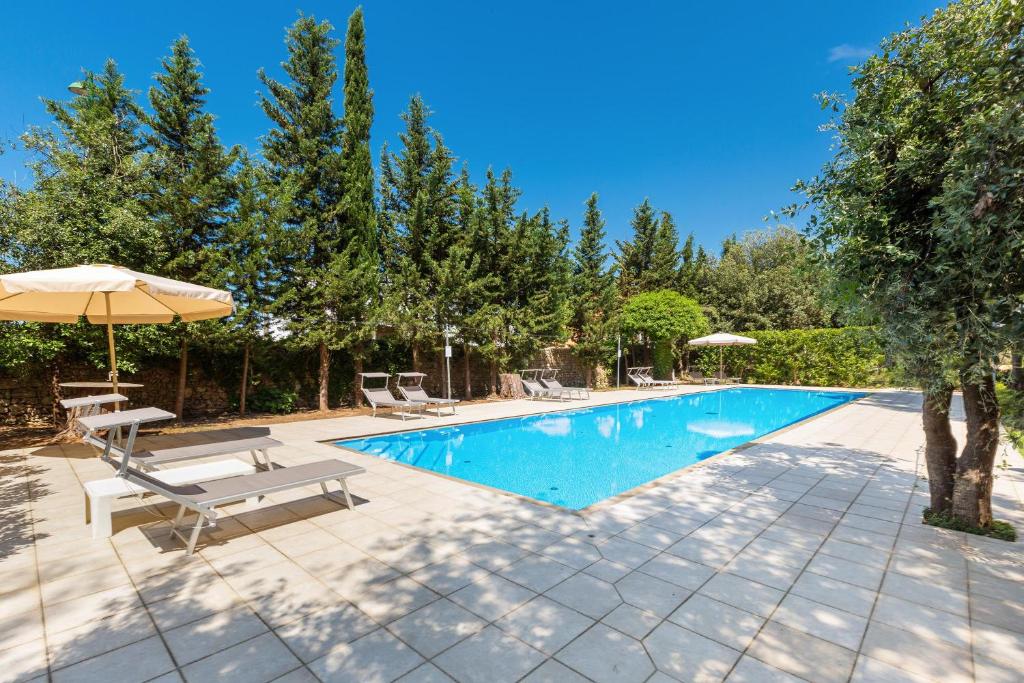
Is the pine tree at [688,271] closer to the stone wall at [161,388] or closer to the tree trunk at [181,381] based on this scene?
the stone wall at [161,388]

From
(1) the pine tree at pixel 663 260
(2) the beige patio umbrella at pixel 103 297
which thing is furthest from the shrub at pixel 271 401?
(1) the pine tree at pixel 663 260

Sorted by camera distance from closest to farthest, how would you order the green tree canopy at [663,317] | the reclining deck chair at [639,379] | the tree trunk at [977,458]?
Result: 1. the tree trunk at [977,458]
2. the reclining deck chair at [639,379]
3. the green tree canopy at [663,317]

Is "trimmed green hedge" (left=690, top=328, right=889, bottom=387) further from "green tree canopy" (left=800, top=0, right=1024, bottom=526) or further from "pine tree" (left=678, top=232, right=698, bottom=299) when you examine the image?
"green tree canopy" (left=800, top=0, right=1024, bottom=526)

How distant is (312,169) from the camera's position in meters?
12.6

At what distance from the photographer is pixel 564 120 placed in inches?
868

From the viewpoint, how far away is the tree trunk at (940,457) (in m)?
4.12

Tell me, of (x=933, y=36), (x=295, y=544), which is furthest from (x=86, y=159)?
(x=933, y=36)

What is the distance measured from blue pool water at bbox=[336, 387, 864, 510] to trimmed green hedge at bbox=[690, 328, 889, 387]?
190 inches

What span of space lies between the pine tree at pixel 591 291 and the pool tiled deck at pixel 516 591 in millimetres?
15779

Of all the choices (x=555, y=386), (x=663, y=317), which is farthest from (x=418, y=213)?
(x=663, y=317)

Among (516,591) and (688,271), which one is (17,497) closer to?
(516,591)

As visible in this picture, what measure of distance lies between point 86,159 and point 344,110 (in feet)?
22.1

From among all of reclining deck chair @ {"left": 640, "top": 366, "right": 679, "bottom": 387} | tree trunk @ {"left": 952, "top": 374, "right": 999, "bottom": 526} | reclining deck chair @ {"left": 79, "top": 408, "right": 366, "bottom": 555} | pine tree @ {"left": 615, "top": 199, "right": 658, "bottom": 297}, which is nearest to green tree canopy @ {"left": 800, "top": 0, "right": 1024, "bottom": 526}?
tree trunk @ {"left": 952, "top": 374, "right": 999, "bottom": 526}

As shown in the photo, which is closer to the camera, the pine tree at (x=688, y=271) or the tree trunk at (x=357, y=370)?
the tree trunk at (x=357, y=370)
